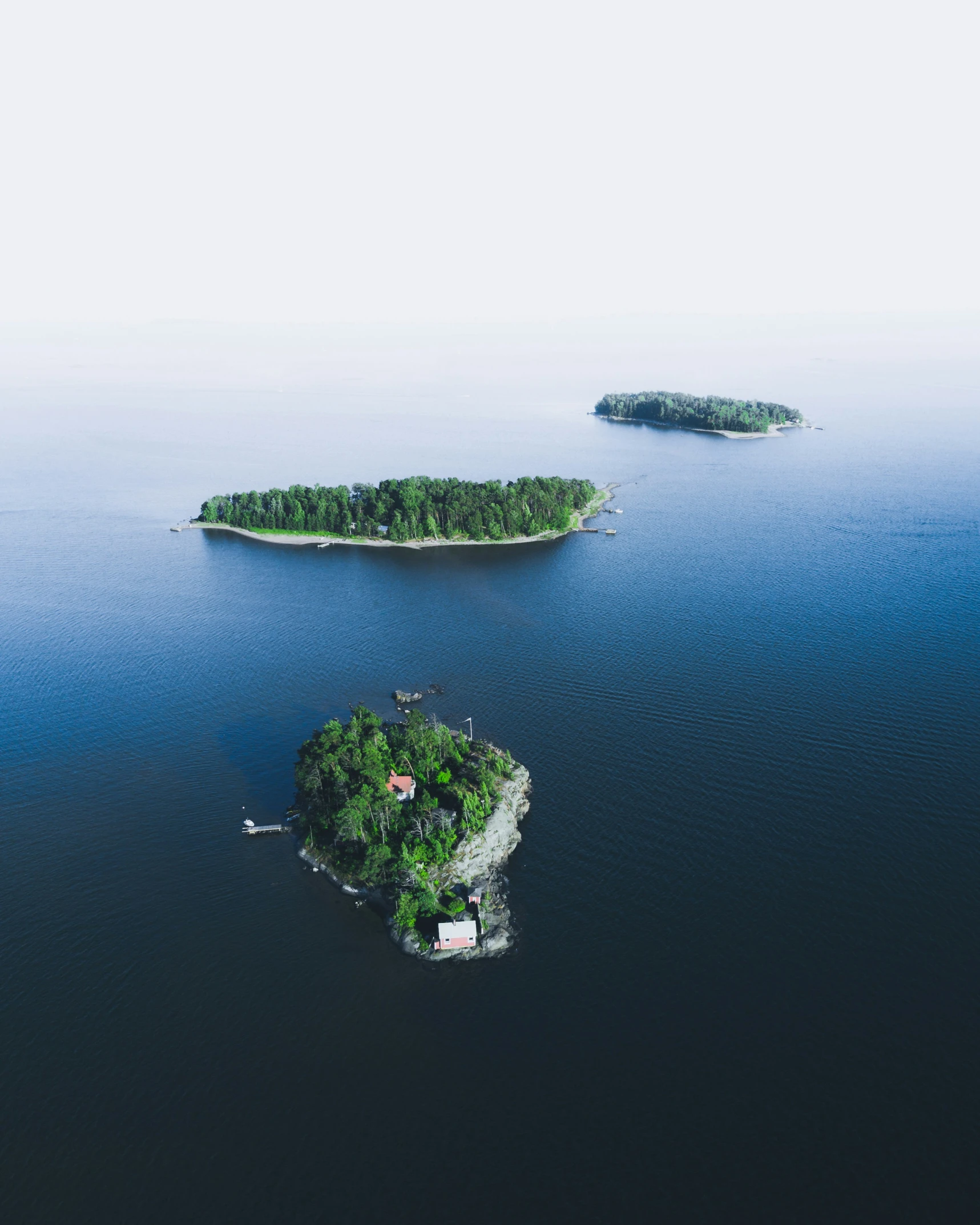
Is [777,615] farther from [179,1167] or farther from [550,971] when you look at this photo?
[179,1167]

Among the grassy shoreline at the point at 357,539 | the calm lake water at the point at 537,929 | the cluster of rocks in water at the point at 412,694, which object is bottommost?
the calm lake water at the point at 537,929

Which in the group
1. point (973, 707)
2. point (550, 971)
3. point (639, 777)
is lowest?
point (550, 971)

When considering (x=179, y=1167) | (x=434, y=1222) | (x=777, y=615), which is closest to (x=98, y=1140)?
(x=179, y=1167)

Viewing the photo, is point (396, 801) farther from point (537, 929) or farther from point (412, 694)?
point (412, 694)

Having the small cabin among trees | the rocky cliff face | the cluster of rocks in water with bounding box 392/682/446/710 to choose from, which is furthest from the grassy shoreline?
the small cabin among trees

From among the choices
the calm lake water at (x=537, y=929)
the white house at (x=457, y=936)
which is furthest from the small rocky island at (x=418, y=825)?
the calm lake water at (x=537, y=929)

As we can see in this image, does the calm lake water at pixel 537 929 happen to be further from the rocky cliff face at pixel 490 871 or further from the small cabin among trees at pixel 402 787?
the small cabin among trees at pixel 402 787
